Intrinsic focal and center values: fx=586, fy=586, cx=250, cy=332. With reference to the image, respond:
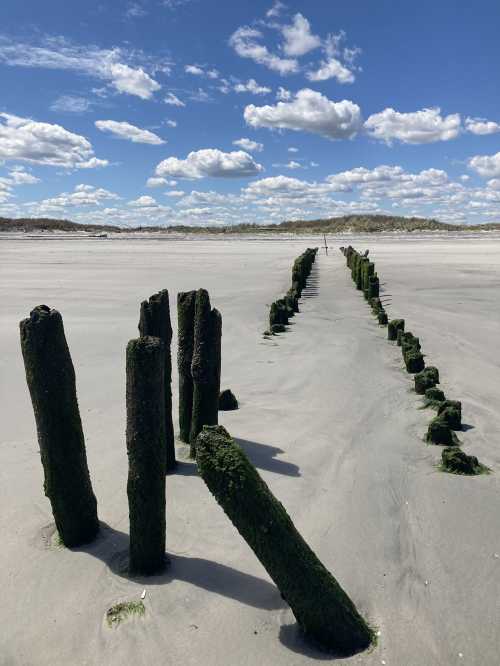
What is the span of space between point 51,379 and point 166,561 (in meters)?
1.45

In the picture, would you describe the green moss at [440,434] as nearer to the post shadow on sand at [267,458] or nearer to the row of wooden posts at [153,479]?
the post shadow on sand at [267,458]

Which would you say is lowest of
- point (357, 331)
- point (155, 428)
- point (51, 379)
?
point (357, 331)

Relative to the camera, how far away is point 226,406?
7.53m

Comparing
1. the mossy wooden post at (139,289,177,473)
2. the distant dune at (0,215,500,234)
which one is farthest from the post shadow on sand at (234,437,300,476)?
the distant dune at (0,215,500,234)

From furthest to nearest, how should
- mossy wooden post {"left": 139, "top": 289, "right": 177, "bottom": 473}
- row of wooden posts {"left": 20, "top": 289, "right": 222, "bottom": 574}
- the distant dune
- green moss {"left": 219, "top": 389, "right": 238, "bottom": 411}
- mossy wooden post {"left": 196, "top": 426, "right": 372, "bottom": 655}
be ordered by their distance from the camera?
the distant dune < green moss {"left": 219, "top": 389, "right": 238, "bottom": 411} < mossy wooden post {"left": 139, "top": 289, "right": 177, "bottom": 473} < row of wooden posts {"left": 20, "top": 289, "right": 222, "bottom": 574} < mossy wooden post {"left": 196, "top": 426, "right": 372, "bottom": 655}

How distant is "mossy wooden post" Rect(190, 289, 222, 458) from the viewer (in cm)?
562

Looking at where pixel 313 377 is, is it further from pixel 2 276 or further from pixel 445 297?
pixel 2 276

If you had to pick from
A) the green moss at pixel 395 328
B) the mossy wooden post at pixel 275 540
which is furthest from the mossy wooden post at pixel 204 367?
the green moss at pixel 395 328

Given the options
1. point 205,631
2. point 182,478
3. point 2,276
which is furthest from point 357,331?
point 2,276

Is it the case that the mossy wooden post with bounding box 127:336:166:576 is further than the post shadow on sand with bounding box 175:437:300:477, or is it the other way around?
the post shadow on sand with bounding box 175:437:300:477

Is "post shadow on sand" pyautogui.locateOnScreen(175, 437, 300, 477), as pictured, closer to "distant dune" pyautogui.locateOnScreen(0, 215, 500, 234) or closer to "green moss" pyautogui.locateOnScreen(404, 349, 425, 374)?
"green moss" pyautogui.locateOnScreen(404, 349, 425, 374)

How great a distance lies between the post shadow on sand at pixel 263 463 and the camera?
551 cm

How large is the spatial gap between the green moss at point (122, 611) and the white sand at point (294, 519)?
0.05 meters

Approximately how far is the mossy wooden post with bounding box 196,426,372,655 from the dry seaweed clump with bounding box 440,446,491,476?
266cm
